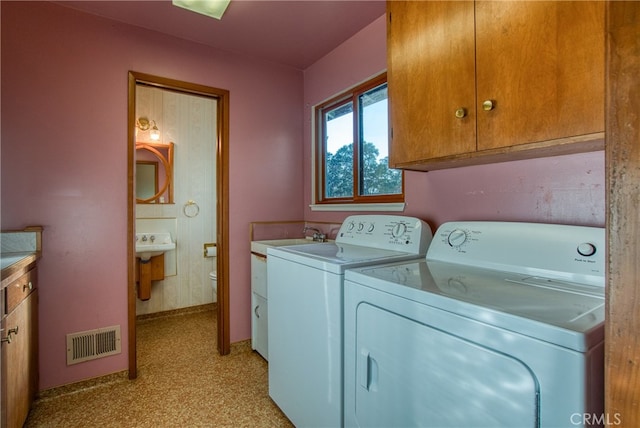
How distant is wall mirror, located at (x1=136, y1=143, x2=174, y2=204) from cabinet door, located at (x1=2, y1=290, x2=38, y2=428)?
61.5 inches

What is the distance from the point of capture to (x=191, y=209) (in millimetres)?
3404

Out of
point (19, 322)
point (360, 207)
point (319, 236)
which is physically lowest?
point (19, 322)

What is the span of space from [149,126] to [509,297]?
3.43m

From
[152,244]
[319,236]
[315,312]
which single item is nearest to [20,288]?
[315,312]

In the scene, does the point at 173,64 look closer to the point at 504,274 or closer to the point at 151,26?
the point at 151,26

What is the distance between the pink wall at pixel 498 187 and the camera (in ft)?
3.83

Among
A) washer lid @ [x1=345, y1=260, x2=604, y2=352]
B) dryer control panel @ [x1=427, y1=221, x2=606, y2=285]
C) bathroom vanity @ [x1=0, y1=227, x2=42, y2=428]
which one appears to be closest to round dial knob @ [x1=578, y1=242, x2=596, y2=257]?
dryer control panel @ [x1=427, y1=221, x2=606, y2=285]

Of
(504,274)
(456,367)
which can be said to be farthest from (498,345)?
(504,274)

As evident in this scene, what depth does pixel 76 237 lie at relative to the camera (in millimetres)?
1985

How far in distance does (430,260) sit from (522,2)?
1.04 meters

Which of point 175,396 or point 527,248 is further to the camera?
point 175,396

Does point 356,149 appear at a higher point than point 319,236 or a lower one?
higher

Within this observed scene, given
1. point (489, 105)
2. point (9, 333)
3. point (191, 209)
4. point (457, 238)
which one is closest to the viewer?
point (489, 105)

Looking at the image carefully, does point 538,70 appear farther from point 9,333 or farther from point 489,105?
point 9,333
